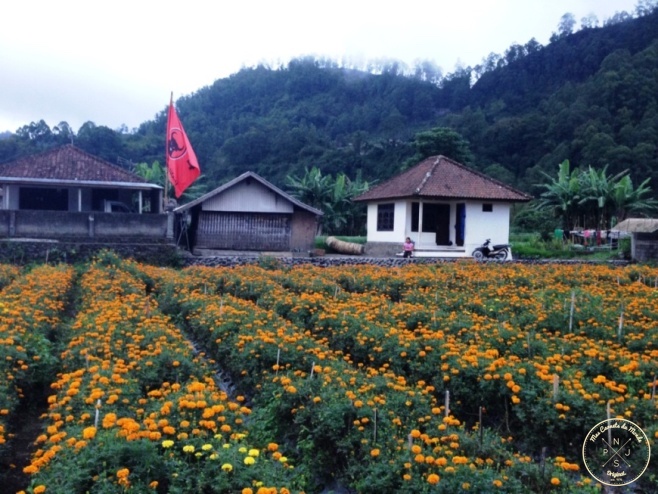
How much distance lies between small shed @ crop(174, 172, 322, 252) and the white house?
171 inches

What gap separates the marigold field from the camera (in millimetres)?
4656

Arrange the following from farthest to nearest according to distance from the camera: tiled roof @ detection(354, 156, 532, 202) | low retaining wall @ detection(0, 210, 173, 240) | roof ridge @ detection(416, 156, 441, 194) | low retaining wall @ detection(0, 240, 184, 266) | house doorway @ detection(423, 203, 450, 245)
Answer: house doorway @ detection(423, 203, 450, 245)
tiled roof @ detection(354, 156, 532, 202)
roof ridge @ detection(416, 156, 441, 194)
low retaining wall @ detection(0, 210, 173, 240)
low retaining wall @ detection(0, 240, 184, 266)

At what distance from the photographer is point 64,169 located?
27.4 m

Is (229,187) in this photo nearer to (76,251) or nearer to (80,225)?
(80,225)

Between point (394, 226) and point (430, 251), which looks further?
point (394, 226)

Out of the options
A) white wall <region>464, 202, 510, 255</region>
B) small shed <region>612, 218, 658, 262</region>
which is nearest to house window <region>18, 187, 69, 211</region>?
white wall <region>464, 202, 510, 255</region>

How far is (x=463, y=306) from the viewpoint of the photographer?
1267 cm

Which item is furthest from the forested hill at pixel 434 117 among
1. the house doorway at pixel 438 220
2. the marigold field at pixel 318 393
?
the marigold field at pixel 318 393

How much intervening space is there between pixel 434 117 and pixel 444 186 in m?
45.4

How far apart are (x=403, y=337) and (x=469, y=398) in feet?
5.41

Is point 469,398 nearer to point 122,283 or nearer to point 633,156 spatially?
point 122,283

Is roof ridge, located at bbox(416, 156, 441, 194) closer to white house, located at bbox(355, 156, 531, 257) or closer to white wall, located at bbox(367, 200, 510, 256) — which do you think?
white house, located at bbox(355, 156, 531, 257)

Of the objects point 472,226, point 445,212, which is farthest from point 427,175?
point 472,226

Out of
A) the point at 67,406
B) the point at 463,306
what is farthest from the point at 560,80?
the point at 67,406
